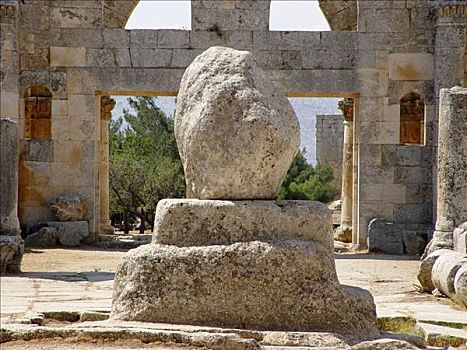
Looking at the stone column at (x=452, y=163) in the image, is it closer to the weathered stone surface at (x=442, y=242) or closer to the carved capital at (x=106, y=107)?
the weathered stone surface at (x=442, y=242)

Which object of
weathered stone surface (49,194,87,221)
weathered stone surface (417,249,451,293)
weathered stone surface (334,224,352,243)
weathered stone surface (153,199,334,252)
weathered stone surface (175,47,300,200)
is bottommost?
weathered stone surface (334,224,352,243)

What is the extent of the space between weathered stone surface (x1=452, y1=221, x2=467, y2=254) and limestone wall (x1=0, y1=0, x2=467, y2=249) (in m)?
5.57

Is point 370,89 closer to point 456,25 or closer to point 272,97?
point 456,25

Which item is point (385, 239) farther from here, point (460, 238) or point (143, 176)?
point (143, 176)

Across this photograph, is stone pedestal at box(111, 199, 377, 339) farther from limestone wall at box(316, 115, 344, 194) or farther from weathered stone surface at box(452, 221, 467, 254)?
limestone wall at box(316, 115, 344, 194)

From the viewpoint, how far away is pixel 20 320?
7105mm

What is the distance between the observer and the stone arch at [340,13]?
60.4 feet

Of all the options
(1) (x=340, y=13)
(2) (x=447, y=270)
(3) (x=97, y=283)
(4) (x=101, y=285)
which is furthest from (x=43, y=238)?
(2) (x=447, y=270)

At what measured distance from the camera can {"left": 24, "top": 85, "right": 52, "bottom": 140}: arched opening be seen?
64.9ft

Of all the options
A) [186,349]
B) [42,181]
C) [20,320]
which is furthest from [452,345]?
[42,181]

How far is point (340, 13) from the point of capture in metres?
18.5

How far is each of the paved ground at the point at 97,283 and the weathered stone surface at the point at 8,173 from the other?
0.66 meters

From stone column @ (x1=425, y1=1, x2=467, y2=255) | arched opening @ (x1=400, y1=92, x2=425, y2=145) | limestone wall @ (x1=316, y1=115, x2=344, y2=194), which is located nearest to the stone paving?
stone column @ (x1=425, y1=1, x2=467, y2=255)

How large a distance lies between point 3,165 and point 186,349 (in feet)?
24.5
